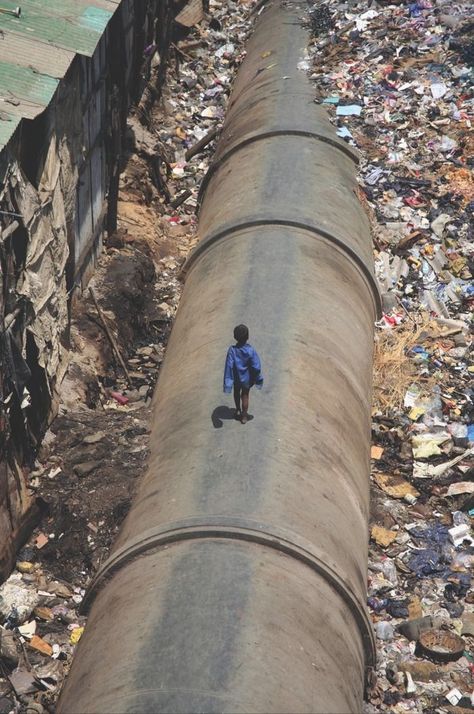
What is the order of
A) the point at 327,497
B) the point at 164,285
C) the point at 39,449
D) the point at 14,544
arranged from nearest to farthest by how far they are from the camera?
the point at 327,497, the point at 14,544, the point at 39,449, the point at 164,285

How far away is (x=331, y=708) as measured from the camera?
4965 millimetres

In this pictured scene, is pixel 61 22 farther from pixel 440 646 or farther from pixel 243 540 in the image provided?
pixel 440 646

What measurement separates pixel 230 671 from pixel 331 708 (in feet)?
2.05

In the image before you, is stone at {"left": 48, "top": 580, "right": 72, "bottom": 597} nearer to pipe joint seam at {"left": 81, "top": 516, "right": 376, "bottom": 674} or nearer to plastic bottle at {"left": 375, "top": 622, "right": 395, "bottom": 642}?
pipe joint seam at {"left": 81, "top": 516, "right": 376, "bottom": 674}

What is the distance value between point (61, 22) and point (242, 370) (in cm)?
404

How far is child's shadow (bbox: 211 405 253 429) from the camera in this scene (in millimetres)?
6387

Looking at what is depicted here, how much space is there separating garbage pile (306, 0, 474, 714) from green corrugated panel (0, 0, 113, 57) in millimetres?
3543

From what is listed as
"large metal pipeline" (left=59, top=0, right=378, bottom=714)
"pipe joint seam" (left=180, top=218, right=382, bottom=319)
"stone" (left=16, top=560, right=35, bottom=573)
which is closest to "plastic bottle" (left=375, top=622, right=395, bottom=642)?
"large metal pipeline" (left=59, top=0, right=378, bottom=714)

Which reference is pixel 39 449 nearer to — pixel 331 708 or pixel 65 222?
pixel 65 222

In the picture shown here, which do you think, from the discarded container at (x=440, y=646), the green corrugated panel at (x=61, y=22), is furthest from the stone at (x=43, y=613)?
the green corrugated panel at (x=61, y=22)

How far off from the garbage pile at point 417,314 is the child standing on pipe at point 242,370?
1.95 meters

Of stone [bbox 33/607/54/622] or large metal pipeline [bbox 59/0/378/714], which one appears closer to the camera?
large metal pipeline [bbox 59/0/378/714]

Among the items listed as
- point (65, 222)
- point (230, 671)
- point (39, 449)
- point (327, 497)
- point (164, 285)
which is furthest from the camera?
point (164, 285)

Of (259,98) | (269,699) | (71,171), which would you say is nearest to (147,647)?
(269,699)
